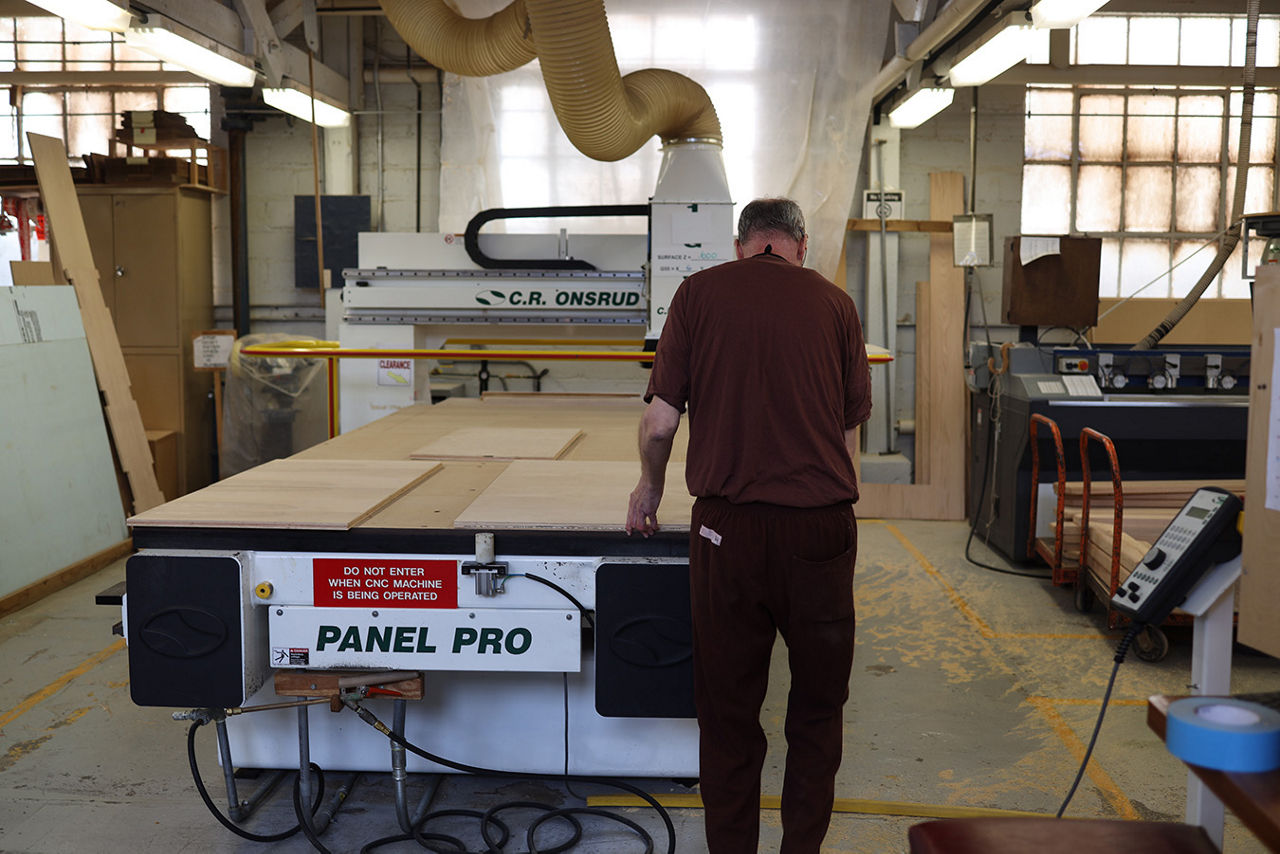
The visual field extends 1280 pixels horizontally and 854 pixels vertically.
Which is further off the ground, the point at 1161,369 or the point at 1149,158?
the point at 1149,158

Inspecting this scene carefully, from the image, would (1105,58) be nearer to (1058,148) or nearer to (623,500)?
(1058,148)

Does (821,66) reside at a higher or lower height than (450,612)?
higher

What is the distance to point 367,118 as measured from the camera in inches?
254

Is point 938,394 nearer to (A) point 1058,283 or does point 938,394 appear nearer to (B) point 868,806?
(A) point 1058,283

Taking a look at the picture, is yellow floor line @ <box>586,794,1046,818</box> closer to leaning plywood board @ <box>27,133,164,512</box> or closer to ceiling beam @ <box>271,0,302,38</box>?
leaning plywood board @ <box>27,133,164,512</box>

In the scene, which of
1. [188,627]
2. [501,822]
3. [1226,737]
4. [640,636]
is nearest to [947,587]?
[501,822]

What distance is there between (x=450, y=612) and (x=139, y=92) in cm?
600

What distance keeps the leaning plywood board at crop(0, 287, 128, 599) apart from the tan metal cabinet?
1241 mm

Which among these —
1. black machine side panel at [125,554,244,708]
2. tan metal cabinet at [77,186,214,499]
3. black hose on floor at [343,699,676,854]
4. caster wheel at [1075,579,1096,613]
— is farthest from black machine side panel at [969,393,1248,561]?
tan metal cabinet at [77,186,214,499]

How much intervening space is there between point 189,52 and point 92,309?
148 cm

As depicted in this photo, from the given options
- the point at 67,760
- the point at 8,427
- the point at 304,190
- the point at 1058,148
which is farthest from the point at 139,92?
the point at 1058,148

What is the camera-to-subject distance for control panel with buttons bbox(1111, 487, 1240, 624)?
1.65 meters

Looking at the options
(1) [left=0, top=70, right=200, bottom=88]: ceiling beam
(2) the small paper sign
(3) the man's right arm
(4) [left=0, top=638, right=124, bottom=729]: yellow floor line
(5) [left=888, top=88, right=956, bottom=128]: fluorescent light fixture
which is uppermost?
(1) [left=0, top=70, right=200, bottom=88]: ceiling beam

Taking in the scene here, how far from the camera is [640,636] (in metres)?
2.05
